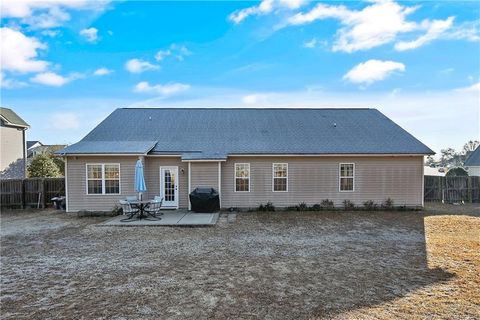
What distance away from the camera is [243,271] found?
6.20m

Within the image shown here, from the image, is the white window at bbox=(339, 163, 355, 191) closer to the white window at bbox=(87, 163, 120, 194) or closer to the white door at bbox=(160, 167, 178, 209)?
the white door at bbox=(160, 167, 178, 209)

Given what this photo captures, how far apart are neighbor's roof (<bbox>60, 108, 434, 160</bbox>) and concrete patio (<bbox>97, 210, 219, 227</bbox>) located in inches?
108

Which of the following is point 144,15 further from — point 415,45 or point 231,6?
point 415,45

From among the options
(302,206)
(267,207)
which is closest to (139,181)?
(267,207)

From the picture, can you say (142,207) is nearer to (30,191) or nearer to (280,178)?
(280,178)

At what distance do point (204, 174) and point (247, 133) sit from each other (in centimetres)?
375

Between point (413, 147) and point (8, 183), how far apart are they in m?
21.4

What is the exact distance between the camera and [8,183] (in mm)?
15445

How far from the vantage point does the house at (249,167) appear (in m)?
13.4

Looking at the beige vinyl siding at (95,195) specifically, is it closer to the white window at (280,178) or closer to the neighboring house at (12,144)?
the white window at (280,178)

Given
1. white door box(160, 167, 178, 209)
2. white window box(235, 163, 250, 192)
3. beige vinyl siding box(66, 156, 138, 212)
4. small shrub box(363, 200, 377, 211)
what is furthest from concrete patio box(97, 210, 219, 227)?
small shrub box(363, 200, 377, 211)

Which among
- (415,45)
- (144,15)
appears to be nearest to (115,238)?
(144,15)

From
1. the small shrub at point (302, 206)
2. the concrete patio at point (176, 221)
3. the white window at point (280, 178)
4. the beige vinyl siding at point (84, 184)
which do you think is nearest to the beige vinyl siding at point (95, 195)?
the beige vinyl siding at point (84, 184)

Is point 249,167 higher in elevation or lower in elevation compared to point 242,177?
higher
